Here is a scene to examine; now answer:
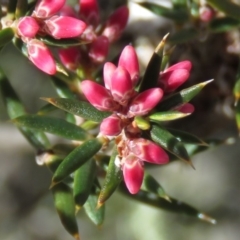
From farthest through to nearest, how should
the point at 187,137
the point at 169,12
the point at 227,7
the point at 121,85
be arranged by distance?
1. the point at 169,12
2. the point at 227,7
3. the point at 187,137
4. the point at 121,85

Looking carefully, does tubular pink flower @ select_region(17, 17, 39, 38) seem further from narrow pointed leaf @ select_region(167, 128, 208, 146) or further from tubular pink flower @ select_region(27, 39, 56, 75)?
narrow pointed leaf @ select_region(167, 128, 208, 146)

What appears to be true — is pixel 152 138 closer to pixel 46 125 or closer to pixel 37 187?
pixel 46 125

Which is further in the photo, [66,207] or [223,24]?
[223,24]

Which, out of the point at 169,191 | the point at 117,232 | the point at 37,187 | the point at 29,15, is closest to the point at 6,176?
the point at 37,187

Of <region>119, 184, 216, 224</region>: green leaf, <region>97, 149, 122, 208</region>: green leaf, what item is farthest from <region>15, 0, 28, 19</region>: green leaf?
<region>119, 184, 216, 224</region>: green leaf

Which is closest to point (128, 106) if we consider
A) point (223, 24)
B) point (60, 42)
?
point (60, 42)

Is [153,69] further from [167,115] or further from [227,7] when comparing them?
[227,7]
